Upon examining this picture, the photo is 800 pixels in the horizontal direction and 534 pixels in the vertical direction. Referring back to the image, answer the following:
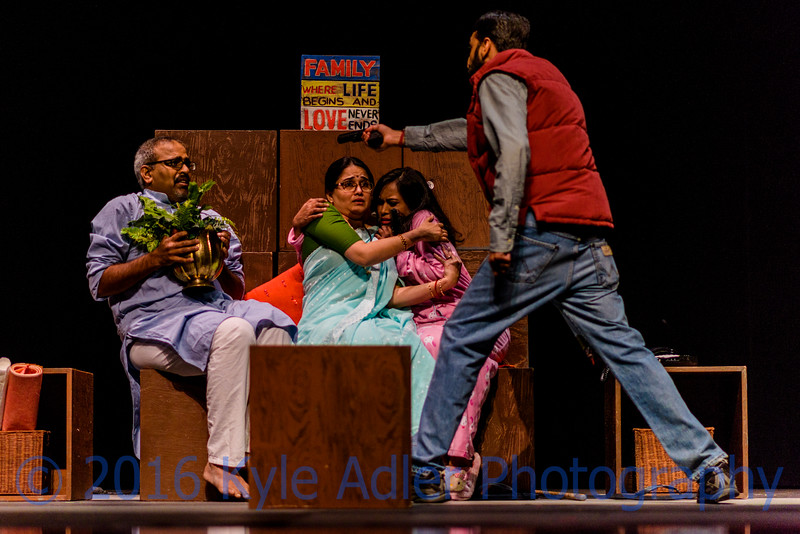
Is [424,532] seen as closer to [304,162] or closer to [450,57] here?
[304,162]

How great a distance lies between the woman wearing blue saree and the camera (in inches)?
139

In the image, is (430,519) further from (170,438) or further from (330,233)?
(330,233)

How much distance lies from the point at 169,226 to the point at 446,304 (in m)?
1.11

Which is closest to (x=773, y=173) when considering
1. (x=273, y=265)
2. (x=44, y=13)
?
(x=273, y=265)

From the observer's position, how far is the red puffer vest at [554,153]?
2934mm

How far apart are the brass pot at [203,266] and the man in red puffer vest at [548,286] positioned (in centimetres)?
101

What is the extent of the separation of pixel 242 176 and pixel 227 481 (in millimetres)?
1429

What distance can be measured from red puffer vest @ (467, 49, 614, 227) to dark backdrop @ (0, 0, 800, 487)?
1.61 meters

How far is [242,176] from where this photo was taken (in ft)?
13.6

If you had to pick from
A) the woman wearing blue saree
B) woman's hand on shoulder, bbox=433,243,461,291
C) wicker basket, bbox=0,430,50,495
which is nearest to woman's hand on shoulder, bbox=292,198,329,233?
the woman wearing blue saree

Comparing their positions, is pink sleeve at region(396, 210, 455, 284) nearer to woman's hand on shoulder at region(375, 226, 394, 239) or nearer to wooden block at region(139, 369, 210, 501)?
woman's hand on shoulder at region(375, 226, 394, 239)

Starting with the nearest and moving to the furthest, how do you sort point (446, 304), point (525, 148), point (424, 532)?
point (424, 532) → point (525, 148) → point (446, 304)

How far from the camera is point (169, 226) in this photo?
3.56 m

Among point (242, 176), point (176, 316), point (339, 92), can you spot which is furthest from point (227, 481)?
point (339, 92)
